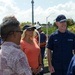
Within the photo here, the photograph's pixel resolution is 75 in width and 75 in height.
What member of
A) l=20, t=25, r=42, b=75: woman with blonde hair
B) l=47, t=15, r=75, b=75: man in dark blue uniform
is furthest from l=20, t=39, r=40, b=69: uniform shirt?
l=47, t=15, r=75, b=75: man in dark blue uniform

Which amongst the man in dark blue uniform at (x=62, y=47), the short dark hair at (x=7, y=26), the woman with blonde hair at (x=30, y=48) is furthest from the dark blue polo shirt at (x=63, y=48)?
the short dark hair at (x=7, y=26)

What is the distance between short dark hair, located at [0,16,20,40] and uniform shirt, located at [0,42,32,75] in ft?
0.59

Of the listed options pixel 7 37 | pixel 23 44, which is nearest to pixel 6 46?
pixel 7 37

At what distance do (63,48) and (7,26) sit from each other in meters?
2.90

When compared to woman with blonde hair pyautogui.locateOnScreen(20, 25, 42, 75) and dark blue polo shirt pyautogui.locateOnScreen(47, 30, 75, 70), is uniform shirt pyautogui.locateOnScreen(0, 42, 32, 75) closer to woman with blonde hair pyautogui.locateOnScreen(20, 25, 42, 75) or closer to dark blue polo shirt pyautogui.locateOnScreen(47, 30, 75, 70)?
woman with blonde hair pyautogui.locateOnScreen(20, 25, 42, 75)

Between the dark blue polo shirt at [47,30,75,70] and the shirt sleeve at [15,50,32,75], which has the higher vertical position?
the shirt sleeve at [15,50,32,75]

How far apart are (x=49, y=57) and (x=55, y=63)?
217mm

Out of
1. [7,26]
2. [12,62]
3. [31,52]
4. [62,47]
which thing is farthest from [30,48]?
[12,62]

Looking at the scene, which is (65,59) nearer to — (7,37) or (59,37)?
(59,37)

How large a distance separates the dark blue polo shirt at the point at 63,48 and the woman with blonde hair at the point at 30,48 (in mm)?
385

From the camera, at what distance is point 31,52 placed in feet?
20.0

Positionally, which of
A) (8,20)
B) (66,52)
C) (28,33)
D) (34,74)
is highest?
(8,20)

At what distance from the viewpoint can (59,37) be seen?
627 cm

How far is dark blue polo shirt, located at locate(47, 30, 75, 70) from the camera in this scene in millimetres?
6230
